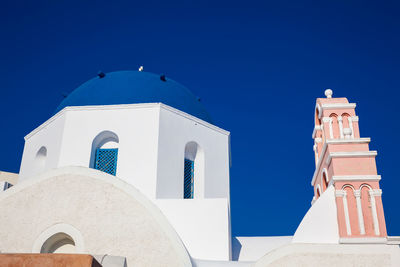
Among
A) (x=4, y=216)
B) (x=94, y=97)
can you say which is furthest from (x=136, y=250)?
(x=94, y=97)

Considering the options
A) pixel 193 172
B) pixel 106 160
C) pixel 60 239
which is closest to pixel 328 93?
pixel 193 172

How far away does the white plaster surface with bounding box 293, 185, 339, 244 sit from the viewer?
7789 millimetres

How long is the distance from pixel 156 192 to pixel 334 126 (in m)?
4.08

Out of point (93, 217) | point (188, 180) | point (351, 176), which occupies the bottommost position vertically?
point (93, 217)

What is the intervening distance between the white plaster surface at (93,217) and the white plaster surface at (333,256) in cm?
144

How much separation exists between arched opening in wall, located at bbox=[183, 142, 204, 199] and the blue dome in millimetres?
1031

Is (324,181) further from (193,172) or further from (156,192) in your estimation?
(156,192)

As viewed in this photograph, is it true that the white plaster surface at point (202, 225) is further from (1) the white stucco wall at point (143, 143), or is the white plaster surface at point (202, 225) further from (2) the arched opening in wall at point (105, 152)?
(2) the arched opening in wall at point (105, 152)

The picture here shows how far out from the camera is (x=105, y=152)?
423 inches

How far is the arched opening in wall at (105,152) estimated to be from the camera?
34.6ft

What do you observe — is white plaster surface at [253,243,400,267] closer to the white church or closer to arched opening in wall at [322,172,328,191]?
the white church

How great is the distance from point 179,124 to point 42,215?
450 cm

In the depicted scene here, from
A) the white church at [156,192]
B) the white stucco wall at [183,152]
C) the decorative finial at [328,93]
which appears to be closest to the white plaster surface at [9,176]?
the white church at [156,192]

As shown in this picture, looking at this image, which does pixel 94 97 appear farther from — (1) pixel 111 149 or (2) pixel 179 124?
(2) pixel 179 124
